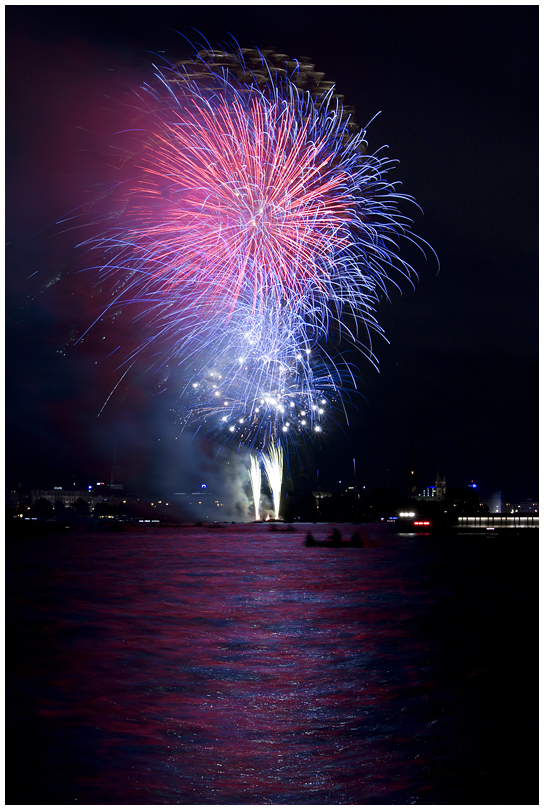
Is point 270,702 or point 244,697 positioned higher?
point 270,702

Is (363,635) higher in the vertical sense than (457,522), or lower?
higher

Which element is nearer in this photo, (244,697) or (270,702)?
(270,702)

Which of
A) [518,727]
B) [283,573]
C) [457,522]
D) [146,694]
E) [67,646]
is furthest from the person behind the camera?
[457,522]

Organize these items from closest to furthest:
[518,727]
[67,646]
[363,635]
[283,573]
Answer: [518,727]
[67,646]
[363,635]
[283,573]

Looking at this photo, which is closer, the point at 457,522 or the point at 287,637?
the point at 287,637

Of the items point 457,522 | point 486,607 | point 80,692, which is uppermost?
point 80,692

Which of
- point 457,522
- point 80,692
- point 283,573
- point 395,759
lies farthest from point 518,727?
point 457,522

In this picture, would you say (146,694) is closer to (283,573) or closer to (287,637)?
(287,637)
